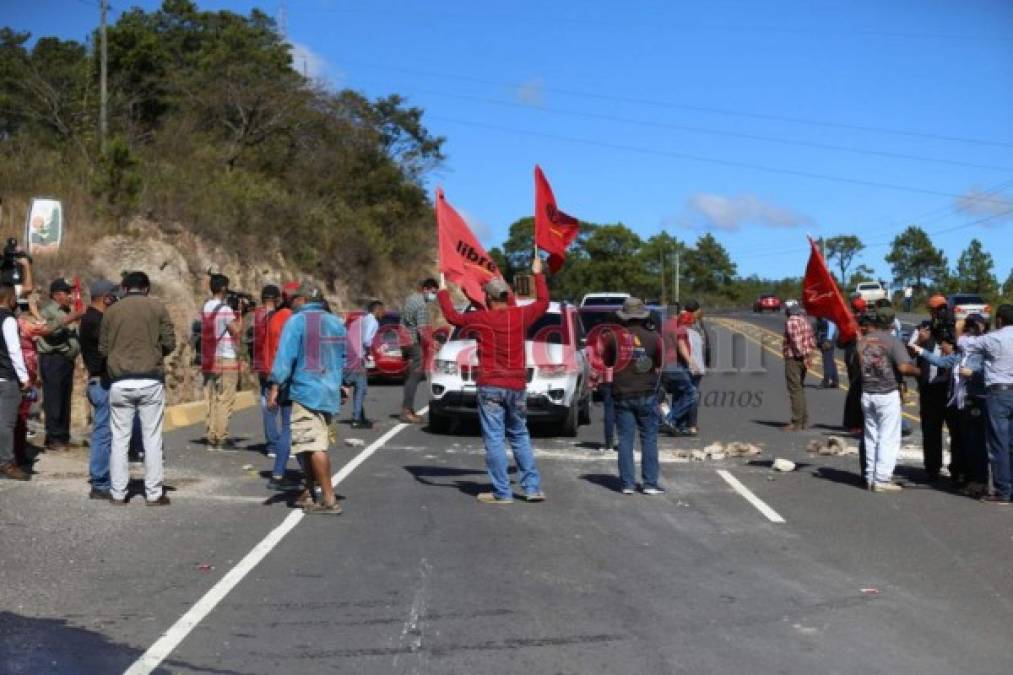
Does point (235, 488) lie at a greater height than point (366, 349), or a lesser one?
lesser

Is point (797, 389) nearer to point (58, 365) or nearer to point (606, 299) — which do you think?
point (58, 365)

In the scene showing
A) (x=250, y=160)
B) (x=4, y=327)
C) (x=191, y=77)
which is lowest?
(x=4, y=327)

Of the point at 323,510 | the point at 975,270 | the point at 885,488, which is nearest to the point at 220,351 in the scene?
the point at 323,510

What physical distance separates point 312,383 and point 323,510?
3.61 feet

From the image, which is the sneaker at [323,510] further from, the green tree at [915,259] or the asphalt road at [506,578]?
the green tree at [915,259]

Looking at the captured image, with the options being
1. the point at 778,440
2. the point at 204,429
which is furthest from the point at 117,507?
the point at 778,440

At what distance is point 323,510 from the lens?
987cm

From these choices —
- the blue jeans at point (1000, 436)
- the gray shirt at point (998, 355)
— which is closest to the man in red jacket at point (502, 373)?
the gray shirt at point (998, 355)

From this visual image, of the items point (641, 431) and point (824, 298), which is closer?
point (641, 431)

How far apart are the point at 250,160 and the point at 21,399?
106ft

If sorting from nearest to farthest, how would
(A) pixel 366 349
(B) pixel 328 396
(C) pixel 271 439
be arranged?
(B) pixel 328 396
(C) pixel 271 439
(A) pixel 366 349

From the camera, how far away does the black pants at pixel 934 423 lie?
11.9 metres

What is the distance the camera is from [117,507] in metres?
9.98

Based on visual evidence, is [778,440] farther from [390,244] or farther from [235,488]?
[390,244]
